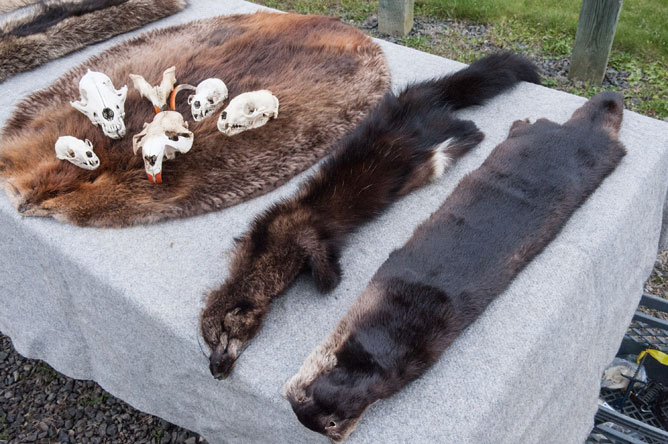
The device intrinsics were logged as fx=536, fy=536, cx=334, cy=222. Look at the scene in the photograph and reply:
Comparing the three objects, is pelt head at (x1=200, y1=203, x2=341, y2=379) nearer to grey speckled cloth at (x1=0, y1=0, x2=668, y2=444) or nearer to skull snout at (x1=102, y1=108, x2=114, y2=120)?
grey speckled cloth at (x1=0, y1=0, x2=668, y2=444)

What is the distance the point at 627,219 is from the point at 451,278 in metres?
0.67

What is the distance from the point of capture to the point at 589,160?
1472 mm

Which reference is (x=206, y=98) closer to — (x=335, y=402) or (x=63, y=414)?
(x=335, y=402)

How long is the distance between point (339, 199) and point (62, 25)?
169 cm

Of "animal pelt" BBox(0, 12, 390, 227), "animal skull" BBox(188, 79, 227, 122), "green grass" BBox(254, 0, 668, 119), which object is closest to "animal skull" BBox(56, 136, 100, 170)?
"animal pelt" BBox(0, 12, 390, 227)

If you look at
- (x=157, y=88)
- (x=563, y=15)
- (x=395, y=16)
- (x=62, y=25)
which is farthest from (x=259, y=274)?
(x=563, y=15)

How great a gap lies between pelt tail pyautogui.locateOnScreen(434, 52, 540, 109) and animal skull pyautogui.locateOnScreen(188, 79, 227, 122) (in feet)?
2.27

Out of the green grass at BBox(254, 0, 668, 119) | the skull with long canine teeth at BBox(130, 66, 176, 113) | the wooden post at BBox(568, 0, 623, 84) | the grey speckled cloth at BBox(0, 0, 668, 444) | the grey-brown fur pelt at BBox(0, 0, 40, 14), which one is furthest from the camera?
the green grass at BBox(254, 0, 668, 119)

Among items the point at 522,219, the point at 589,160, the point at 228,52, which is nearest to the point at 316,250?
the point at 522,219

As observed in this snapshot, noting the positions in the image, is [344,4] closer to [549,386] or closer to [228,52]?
[228,52]

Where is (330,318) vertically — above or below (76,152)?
below

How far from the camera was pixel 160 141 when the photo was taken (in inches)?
56.7

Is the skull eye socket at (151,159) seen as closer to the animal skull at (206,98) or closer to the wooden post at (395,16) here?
the animal skull at (206,98)

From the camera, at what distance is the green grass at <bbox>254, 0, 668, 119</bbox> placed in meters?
2.99
